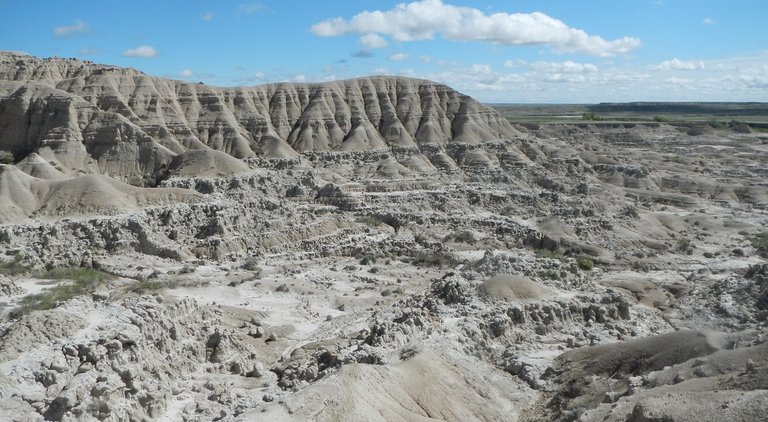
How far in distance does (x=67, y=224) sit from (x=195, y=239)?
8757 millimetres

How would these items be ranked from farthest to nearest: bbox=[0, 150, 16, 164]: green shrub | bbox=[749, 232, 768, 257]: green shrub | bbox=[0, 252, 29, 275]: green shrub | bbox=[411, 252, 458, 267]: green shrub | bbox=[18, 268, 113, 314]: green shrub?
bbox=[0, 150, 16, 164]: green shrub < bbox=[749, 232, 768, 257]: green shrub < bbox=[411, 252, 458, 267]: green shrub < bbox=[0, 252, 29, 275]: green shrub < bbox=[18, 268, 113, 314]: green shrub

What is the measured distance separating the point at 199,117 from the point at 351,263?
3789cm

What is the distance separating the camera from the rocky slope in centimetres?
6281

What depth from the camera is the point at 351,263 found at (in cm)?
4609

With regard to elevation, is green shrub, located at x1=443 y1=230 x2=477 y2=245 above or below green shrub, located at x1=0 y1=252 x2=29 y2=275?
below

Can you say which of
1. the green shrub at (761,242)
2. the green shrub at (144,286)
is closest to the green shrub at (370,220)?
the green shrub at (144,286)

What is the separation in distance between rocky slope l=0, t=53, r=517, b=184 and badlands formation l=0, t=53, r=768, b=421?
343 mm

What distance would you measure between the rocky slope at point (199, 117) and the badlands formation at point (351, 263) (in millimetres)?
343

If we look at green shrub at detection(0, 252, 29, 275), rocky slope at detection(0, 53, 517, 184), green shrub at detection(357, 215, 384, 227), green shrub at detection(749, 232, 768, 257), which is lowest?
green shrub at detection(749, 232, 768, 257)

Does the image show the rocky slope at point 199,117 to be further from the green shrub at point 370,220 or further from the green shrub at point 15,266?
the green shrub at point 15,266

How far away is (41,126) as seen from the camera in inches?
2502

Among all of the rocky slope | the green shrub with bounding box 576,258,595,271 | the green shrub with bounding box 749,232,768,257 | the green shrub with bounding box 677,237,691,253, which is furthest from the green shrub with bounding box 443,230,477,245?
the rocky slope

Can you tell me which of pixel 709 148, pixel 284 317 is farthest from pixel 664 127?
pixel 284 317

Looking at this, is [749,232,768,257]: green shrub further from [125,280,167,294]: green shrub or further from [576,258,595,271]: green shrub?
[125,280,167,294]: green shrub
